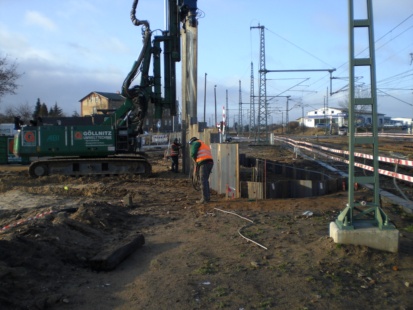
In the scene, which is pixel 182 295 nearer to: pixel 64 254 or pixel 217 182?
pixel 64 254

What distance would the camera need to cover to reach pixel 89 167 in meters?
18.9

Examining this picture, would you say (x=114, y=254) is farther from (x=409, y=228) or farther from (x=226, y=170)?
(x=226, y=170)

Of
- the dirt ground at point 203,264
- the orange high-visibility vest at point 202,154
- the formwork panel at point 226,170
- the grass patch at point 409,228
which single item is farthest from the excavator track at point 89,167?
the grass patch at point 409,228

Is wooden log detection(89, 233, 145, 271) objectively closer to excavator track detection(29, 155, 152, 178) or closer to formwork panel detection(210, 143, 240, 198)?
formwork panel detection(210, 143, 240, 198)

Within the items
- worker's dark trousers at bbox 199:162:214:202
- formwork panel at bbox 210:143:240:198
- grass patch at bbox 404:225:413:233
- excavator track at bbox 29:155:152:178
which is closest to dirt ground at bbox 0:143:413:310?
grass patch at bbox 404:225:413:233

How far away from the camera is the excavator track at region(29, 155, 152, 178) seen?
18781mm

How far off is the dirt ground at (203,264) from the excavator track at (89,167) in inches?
361

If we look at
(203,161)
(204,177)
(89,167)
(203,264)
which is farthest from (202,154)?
(89,167)

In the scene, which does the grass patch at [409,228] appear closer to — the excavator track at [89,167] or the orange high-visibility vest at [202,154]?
the orange high-visibility vest at [202,154]

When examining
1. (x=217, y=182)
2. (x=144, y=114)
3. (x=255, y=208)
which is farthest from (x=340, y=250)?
(x=144, y=114)

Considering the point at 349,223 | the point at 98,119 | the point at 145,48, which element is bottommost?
the point at 349,223

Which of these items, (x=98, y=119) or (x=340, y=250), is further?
(x=98, y=119)

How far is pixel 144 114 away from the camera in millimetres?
18703

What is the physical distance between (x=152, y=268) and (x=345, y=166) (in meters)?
15.5
